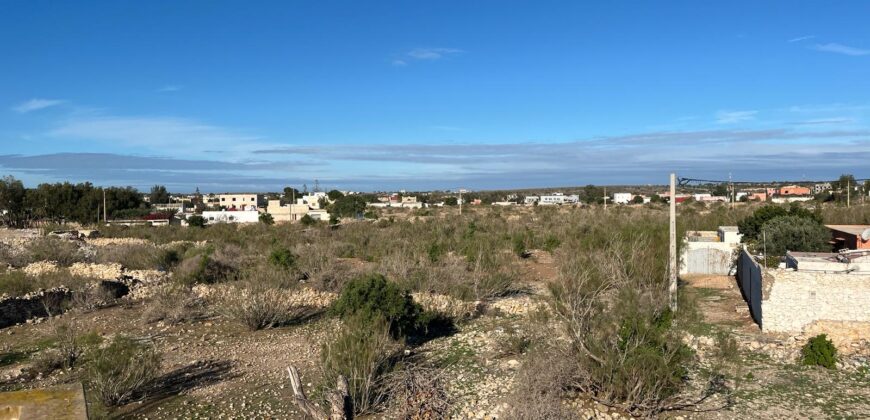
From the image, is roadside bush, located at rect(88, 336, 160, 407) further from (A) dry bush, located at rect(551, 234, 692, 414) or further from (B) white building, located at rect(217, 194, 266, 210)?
(B) white building, located at rect(217, 194, 266, 210)

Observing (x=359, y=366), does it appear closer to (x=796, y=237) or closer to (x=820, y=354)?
(x=820, y=354)

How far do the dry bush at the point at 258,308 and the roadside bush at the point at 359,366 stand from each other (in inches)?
231

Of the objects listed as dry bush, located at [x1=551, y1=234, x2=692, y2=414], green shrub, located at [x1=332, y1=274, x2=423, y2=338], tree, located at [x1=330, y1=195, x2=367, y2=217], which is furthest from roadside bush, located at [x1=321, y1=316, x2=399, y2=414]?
tree, located at [x1=330, y1=195, x2=367, y2=217]

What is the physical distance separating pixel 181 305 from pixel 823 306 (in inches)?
665

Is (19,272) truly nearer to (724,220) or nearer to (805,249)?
(805,249)

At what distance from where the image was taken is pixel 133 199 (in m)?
69.7

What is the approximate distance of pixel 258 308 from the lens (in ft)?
52.3

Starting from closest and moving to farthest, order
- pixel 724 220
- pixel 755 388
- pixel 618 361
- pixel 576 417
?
pixel 576 417 < pixel 618 361 < pixel 755 388 < pixel 724 220

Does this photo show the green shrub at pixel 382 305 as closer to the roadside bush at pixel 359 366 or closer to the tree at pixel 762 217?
the roadside bush at pixel 359 366

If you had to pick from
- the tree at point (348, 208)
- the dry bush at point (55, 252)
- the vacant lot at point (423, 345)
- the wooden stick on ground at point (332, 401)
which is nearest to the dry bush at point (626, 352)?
the vacant lot at point (423, 345)

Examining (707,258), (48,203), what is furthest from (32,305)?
(48,203)

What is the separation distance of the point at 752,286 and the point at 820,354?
595 cm

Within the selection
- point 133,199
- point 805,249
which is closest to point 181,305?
point 805,249

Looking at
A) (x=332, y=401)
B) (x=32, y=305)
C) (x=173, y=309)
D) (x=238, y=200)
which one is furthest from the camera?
(x=238, y=200)
